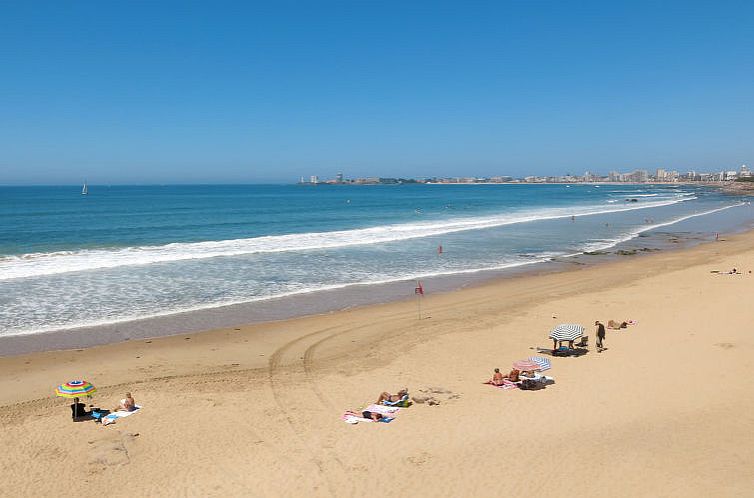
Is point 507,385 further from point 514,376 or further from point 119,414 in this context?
point 119,414

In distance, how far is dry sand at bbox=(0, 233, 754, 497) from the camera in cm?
858

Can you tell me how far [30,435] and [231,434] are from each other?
12.5 ft

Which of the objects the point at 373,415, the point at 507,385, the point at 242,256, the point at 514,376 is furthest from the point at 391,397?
the point at 242,256

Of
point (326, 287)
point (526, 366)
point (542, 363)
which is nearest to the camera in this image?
point (526, 366)

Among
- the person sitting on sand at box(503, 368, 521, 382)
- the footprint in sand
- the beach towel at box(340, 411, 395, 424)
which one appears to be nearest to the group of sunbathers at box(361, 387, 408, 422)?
the beach towel at box(340, 411, 395, 424)

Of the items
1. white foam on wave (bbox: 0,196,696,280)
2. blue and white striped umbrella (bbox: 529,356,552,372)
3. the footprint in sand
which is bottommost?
the footprint in sand

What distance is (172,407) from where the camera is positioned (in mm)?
11406

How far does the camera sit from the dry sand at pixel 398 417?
858 cm

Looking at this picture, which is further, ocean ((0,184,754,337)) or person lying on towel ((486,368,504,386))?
ocean ((0,184,754,337))

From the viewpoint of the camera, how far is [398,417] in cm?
1076

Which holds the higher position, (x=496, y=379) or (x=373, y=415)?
(x=496, y=379)

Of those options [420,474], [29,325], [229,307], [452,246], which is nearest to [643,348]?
[420,474]

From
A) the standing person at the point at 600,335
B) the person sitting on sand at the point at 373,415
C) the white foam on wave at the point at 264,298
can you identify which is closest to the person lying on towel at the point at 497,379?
the person sitting on sand at the point at 373,415

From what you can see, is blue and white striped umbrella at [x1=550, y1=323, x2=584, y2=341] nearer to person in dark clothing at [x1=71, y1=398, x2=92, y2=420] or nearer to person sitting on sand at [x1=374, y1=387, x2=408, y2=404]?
person sitting on sand at [x1=374, y1=387, x2=408, y2=404]
